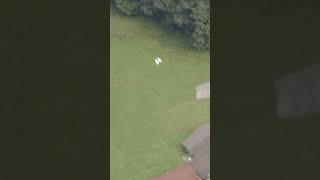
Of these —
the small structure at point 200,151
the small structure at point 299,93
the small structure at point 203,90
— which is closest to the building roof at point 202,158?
the small structure at point 200,151

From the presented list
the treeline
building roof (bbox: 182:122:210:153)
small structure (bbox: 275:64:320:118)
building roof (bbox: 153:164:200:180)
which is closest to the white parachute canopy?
the treeline

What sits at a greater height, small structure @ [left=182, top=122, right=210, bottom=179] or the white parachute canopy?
the white parachute canopy

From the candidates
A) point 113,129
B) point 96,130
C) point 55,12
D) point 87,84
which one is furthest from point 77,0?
point 113,129

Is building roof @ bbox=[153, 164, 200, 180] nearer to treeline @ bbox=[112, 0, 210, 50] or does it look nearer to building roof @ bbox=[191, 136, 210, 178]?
building roof @ bbox=[191, 136, 210, 178]

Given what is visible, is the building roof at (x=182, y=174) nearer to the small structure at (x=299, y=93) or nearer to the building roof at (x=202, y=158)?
the building roof at (x=202, y=158)

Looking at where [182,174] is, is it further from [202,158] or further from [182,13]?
[182,13]

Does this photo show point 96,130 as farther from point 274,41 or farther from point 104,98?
point 274,41
